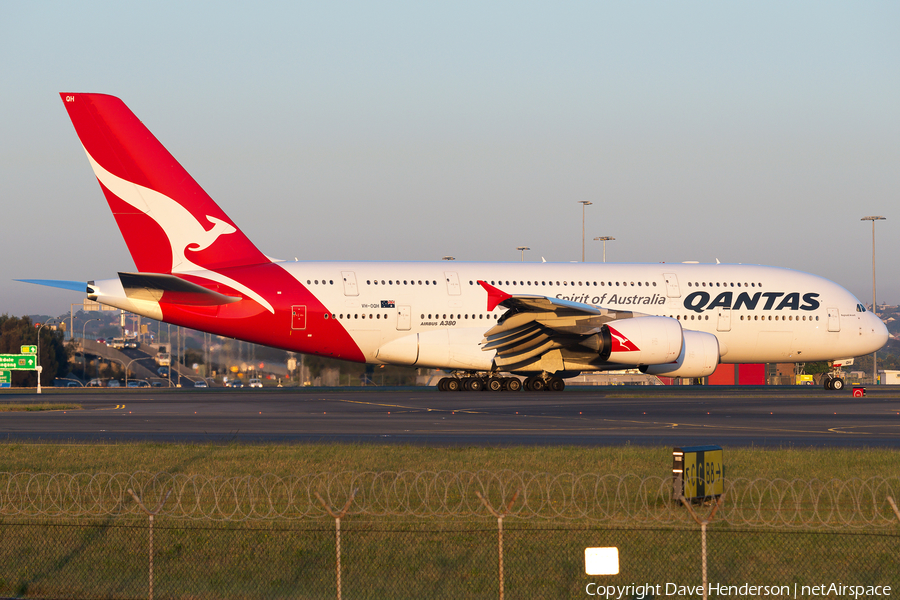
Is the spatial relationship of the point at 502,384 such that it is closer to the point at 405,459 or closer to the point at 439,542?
the point at 405,459

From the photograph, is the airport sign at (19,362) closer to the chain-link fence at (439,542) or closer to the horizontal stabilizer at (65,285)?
the horizontal stabilizer at (65,285)

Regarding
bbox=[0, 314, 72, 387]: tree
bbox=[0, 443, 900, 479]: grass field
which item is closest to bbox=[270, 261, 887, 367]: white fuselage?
bbox=[0, 443, 900, 479]: grass field

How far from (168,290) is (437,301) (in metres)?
10.5

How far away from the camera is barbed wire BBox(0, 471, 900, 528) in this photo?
38.4 feet

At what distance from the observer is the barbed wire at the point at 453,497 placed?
1170 centimetres

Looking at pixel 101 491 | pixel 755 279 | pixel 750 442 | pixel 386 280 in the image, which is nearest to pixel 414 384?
pixel 386 280

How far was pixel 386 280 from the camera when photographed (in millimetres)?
37156

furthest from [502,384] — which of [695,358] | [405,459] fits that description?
[405,459]

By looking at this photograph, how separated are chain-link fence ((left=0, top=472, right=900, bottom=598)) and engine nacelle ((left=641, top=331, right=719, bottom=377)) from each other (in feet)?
77.2

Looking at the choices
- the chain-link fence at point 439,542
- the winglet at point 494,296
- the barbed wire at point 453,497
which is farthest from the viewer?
the winglet at point 494,296

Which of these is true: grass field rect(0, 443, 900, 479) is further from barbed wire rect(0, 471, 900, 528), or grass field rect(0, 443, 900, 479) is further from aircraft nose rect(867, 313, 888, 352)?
aircraft nose rect(867, 313, 888, 352)

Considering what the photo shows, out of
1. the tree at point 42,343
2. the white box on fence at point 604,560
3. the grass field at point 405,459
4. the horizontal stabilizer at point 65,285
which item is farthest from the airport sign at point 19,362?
the white box on fence at point 604,560

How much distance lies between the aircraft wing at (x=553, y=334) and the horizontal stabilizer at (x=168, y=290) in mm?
10541

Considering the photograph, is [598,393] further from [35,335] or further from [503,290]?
[35,335]
